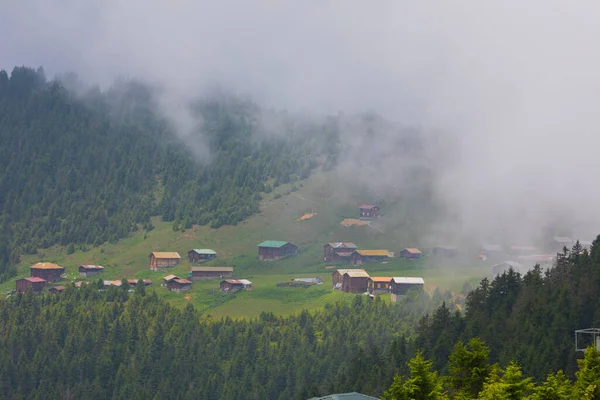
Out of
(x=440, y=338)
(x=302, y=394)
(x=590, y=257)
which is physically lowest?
(x=302, y=394)

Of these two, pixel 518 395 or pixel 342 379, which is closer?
pixel 518 395

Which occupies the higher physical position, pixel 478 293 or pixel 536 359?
pixel 478 293

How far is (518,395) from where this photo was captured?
252 ft

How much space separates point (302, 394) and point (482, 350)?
293 feet

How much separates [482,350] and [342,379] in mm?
92674

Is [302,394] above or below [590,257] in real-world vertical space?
below

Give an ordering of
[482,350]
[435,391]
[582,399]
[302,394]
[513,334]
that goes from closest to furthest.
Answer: [582,399], [435,391], [482,350], [513,334], [302,394]

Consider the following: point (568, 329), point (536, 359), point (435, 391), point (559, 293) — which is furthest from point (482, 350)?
point (559, 293)

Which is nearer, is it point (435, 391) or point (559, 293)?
point (435, 391)

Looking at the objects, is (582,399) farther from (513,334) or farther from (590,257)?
(590,257)

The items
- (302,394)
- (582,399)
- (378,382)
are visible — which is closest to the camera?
(582,399)

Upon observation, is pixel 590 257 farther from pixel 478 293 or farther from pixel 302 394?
pixel 302 394

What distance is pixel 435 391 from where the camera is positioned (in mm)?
81438

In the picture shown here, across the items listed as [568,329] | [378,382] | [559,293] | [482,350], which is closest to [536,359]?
[568,329]
